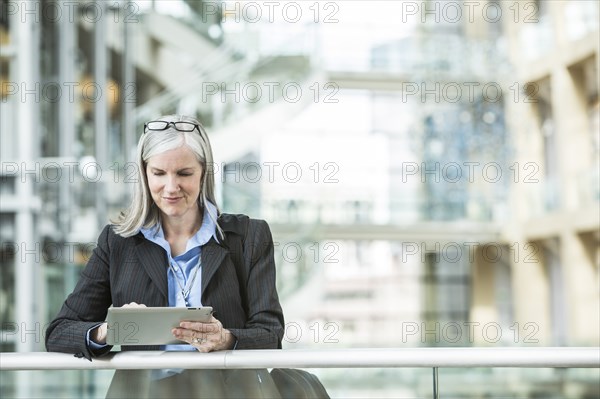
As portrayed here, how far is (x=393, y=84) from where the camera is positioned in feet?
51.0

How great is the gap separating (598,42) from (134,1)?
6.18 m

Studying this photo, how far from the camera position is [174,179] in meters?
2.40

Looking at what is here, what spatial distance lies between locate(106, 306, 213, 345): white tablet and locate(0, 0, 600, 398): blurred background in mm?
6088

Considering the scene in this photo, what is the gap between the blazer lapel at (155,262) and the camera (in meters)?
2.43

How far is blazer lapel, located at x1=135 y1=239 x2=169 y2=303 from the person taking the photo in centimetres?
243

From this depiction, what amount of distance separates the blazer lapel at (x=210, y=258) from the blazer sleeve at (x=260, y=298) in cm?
8

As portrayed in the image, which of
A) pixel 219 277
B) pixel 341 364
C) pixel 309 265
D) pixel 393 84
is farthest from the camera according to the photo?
pixel 393 84

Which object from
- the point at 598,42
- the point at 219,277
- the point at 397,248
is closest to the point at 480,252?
the point at 397,248

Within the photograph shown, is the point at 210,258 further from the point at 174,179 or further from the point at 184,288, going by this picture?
the point at 174,179

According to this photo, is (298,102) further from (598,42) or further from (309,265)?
(598,42)

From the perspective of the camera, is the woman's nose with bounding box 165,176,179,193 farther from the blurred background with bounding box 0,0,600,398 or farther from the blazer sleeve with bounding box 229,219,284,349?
the blurred background with bounding box 0,0,600,398

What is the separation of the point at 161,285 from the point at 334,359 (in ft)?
1.59

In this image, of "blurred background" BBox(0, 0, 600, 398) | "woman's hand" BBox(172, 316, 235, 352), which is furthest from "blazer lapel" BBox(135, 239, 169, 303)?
"blurred background" BBox(0, 0, 600, 398)

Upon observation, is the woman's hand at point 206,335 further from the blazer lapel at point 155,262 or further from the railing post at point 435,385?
the railing post at point 435,385
